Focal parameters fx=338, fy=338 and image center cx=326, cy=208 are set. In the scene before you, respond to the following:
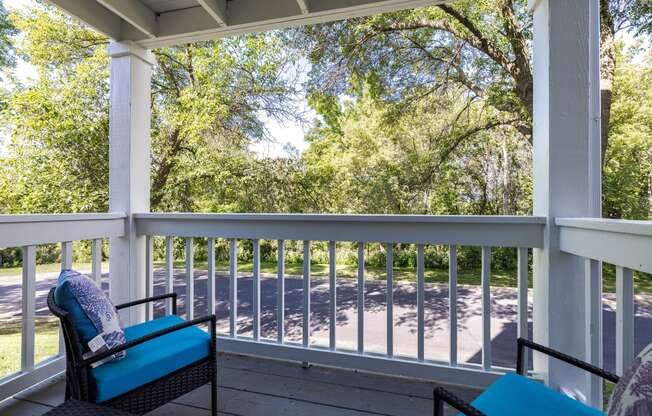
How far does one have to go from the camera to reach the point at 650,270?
1110mm

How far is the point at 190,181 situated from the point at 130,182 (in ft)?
16.8

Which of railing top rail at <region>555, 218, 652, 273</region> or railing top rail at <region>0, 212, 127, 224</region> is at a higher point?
railing top rail at <region>0, 212, 127, 224</region>

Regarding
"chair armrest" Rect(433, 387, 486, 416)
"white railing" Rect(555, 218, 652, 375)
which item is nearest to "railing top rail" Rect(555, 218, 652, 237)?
"white railing" Rect(555, 218, 652, 375)

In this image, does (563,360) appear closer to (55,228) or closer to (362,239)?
(362,239)

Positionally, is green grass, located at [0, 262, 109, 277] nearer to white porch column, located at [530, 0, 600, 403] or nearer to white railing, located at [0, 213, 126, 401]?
white railing, located at [0, 213, 126, 401]

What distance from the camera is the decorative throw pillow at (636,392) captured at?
2.21ft

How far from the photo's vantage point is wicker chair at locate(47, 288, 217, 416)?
1272mm

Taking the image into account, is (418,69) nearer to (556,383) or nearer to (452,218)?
(452,218)

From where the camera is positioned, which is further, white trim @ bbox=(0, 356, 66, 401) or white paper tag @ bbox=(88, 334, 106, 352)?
white trim @ bbox=(0, 356, 66, 401)

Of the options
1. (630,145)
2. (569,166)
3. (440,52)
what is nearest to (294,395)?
(569,166)

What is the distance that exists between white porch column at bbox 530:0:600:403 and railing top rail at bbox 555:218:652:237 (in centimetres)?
19

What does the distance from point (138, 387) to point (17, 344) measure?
13.3 ft

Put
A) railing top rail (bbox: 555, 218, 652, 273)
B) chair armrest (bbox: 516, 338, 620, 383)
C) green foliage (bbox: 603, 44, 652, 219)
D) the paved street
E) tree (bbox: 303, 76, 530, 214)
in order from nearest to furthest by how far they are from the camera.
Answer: chair armrest (bbox: 516, 338, 620, 383)
railing top rail (bbox: 555, 218, 652, 273)
green foliage (bbox: 603, 44, 652, 219)
the paved street
tree (bbox: 303, 76, 530, 214)

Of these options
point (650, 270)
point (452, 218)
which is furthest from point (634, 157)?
point (650, 270)
